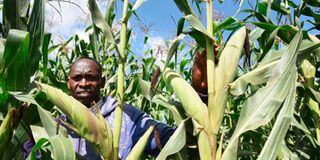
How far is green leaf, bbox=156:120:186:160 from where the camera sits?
61.7 inches

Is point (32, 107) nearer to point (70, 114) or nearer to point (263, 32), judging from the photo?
point (70, 114)

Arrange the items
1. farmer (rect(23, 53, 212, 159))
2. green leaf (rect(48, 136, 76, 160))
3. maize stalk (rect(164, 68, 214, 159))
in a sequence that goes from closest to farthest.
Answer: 1. green leaf (rect(48, 136, 76, 160))
2. maize stalk (rect(164, 68, 214, 159))
3. farmer (rect(23, 53, 212, 159))

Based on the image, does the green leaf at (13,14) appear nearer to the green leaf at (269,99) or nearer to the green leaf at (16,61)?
the green leaf at (16,61)

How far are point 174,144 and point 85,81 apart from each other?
2.94ft

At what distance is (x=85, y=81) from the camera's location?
233cm

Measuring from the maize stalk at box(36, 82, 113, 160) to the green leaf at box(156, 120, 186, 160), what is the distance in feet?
0.74

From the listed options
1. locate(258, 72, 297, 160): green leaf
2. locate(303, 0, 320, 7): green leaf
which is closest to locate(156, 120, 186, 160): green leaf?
locate(258, 72, 297, 160): green leaf

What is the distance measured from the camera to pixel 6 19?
1770 millimetres

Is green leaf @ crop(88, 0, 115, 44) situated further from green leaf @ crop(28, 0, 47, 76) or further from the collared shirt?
the collared shirt

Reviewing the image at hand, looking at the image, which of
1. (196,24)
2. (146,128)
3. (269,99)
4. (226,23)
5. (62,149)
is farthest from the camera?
(146,128)

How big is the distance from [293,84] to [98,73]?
1.21 m

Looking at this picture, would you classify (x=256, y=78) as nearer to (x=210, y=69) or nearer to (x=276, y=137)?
(x=210, y=69)

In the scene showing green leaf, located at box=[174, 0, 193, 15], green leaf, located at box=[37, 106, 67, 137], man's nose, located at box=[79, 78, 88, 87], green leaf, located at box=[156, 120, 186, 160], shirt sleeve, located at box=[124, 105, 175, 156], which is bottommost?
shirt sleeve, located at box=[124, 105, 175, 156]

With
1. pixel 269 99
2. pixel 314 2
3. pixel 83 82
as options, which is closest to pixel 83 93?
pixel 83 82
